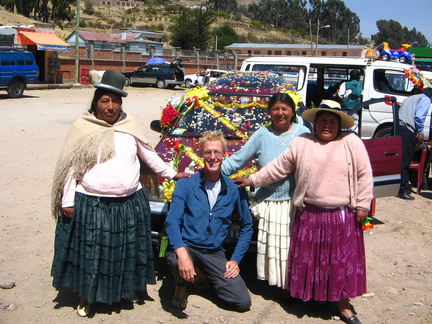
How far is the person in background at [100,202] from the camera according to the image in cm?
363

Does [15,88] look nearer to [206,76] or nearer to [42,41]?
[206,76]

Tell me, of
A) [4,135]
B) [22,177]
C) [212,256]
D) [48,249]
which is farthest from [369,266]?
[4,135]

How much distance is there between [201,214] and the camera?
12.8 ft

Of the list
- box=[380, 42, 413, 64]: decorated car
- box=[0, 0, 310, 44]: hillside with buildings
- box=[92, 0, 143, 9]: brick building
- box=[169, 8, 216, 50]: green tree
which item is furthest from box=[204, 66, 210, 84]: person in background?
box=[92, 0, 143, 9]: brick building

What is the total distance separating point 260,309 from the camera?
162 inches

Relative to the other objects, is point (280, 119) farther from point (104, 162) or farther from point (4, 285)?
point (4, 285)

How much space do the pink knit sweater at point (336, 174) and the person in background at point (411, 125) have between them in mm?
4362

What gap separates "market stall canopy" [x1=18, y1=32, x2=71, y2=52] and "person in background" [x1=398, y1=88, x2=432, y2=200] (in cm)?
2389

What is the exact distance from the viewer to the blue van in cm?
1944

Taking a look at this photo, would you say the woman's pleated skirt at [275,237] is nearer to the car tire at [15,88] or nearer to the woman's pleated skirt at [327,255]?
the woman's pleated skirt at [327,255]

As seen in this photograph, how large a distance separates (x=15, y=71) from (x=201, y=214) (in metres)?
18.5

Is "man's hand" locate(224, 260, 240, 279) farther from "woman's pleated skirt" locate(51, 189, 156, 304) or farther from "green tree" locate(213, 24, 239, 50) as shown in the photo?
"green tree" locate(213, 24, 239, 50)

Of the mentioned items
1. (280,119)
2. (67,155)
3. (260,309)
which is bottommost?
(260,309)

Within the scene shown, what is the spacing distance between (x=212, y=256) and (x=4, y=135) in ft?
29.9
